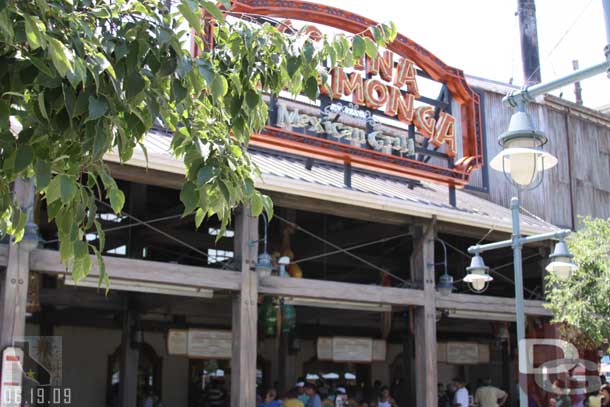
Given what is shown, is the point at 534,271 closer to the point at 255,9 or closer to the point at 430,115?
the point at 430,115

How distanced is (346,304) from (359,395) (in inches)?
198

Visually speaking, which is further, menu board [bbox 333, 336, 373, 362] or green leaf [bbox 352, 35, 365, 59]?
menu board [bbox 333, 336, 373, 362]

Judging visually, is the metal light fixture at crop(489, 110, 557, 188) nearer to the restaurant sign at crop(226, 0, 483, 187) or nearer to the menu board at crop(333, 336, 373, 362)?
the restaurant sign at crop(226, 0, 483, 187)

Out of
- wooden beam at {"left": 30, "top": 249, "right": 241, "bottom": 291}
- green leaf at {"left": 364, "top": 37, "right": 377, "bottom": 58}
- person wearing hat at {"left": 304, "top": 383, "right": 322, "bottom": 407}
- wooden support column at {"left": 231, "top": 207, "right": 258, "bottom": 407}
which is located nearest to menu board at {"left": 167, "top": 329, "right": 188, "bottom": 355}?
person wearing hat at {"left": 304, "top": 383, "right": 322, "bottom": 407}

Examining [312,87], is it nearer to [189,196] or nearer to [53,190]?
[189,196]

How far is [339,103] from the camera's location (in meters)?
13.6

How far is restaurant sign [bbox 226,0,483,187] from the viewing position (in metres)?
12.9

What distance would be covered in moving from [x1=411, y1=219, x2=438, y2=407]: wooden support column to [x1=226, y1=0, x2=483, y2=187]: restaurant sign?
138 cm

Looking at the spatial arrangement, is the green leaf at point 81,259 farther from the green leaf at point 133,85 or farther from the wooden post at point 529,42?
the wooden post at point 529,42

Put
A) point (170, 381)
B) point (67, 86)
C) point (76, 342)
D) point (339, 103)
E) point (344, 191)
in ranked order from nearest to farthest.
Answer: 1. point (67, 86)
2. point (344, 191)
3. point (339, 103)
4. point (76, 342)
5. point (170, 381)

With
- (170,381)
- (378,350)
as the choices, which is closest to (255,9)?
(378,350)

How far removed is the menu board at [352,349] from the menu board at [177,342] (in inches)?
132

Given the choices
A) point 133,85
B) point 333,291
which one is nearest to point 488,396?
point 333,291

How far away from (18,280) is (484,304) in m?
A: 8.36
